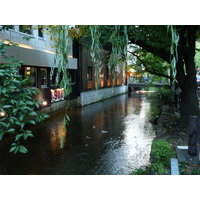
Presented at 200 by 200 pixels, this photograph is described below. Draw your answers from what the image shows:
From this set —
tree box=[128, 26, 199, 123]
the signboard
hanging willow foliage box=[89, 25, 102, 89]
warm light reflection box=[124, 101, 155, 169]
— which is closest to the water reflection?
warm light reflection box=[124, 101, 155, 169]

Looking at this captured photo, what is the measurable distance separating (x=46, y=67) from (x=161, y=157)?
10469 mm

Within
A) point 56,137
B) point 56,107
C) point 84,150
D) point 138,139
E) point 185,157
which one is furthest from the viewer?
point 56,107

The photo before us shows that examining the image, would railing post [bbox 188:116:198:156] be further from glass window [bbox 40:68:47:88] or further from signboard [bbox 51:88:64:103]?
signboard [bbox 51:88:64:103]

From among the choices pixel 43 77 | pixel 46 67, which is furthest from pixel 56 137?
pixel 46 67

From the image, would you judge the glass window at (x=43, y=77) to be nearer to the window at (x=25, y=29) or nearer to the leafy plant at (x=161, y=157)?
the window at (x=25, y=29)

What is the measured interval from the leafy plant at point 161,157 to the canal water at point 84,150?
0.69 metres

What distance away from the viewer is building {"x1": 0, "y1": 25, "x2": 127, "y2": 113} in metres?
11.0

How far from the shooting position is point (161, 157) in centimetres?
575

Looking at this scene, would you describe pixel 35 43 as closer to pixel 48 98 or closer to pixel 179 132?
pixel 48 98

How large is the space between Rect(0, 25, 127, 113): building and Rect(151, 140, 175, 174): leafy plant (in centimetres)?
228

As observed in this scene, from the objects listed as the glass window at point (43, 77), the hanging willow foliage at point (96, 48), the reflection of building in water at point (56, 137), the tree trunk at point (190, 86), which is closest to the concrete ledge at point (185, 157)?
the tree trunk at point (190, 86)

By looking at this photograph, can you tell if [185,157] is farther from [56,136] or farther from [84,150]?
[56,136]
